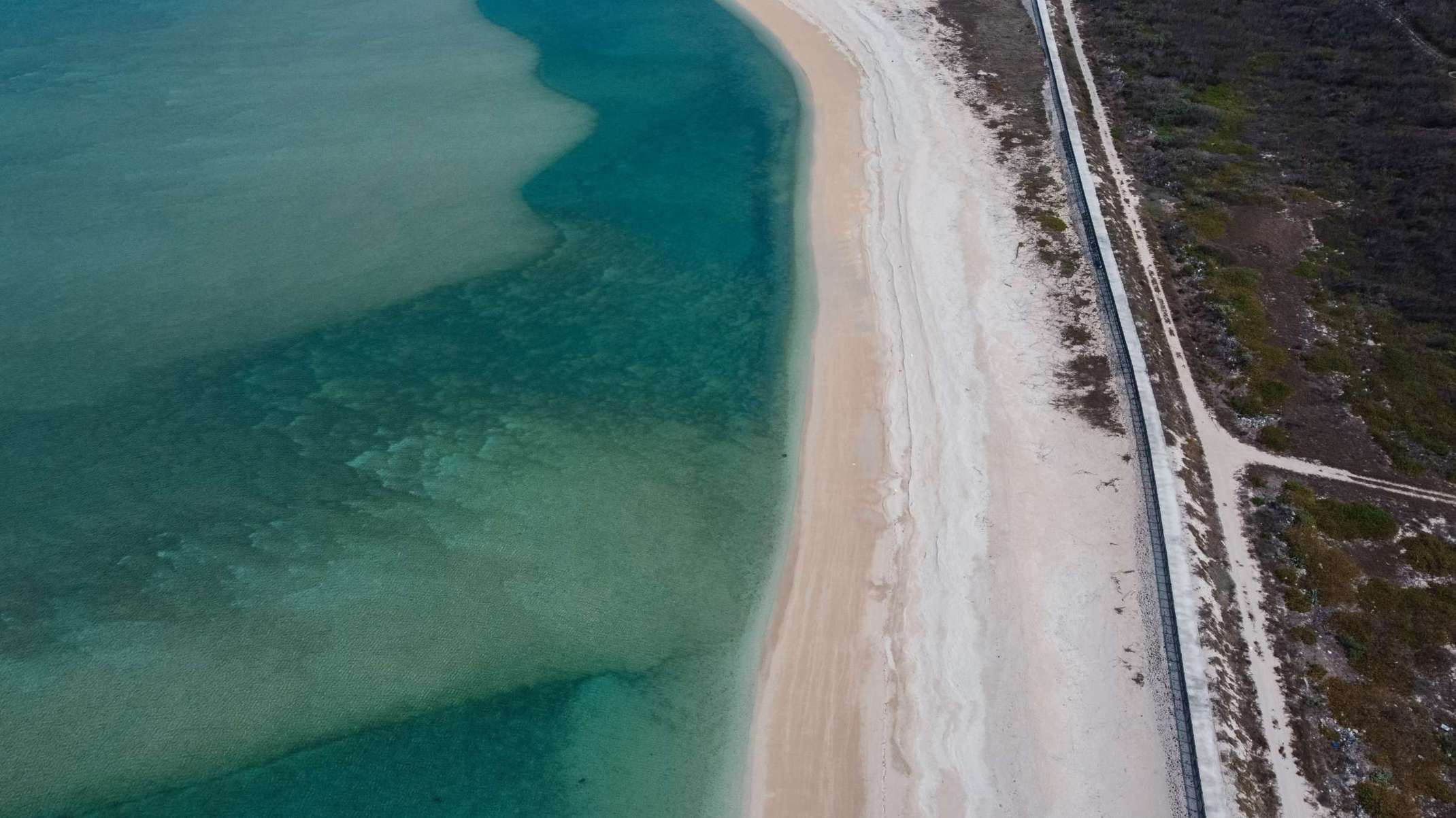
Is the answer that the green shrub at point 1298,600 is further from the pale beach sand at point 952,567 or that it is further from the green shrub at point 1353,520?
the pale beach sand at point 952,567

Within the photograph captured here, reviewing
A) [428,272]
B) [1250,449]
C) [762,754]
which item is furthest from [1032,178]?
[762,754]

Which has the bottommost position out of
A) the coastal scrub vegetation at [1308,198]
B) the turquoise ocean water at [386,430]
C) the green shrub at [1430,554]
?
the turquoise ocean water at [386,430]

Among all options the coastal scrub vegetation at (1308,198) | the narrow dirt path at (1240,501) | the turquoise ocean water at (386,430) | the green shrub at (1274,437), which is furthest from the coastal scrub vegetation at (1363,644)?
the turquoise ocean water at (386,430)

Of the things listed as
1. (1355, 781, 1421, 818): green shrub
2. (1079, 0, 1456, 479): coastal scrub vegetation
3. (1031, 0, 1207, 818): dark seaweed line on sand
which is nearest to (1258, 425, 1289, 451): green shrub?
(1079, 0, 1456, 479): coastal scrub vegetation

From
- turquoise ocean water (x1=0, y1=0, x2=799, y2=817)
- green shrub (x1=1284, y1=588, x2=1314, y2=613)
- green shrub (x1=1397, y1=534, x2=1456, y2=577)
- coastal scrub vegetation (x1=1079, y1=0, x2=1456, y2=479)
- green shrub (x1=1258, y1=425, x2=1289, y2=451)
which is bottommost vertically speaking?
turquoise ocean water (x1=0, y1=0, x2=799, y2=817)

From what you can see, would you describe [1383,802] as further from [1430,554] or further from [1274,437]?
[1274,437]

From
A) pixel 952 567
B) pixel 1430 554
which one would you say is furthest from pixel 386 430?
pixel 1430 554

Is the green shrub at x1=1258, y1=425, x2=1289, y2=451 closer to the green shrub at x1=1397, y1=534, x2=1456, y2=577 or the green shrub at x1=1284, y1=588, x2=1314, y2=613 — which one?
the green shrub at x1=1397, y1=534, x2=1456, y2=577
